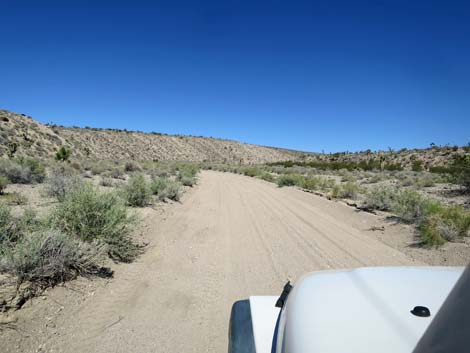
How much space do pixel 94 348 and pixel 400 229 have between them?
8365mm

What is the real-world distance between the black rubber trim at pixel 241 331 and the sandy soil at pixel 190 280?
1328 mm

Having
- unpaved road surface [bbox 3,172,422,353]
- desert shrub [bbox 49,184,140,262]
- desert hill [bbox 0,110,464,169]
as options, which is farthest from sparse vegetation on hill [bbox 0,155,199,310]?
desert hill [bbox 0,110,464,169]

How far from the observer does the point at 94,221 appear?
6062mm

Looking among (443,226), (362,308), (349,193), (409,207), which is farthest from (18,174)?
(443,226)

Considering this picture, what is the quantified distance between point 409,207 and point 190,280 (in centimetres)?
795

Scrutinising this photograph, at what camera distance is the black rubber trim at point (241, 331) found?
6.52 feet

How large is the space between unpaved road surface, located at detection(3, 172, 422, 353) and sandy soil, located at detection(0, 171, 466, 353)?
0.6 inches

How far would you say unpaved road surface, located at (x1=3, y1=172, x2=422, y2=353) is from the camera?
3631mm

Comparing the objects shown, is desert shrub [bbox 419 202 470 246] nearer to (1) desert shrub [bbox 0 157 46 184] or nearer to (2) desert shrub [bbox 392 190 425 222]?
(2) desert shrub [bbox 392 190 425 222]

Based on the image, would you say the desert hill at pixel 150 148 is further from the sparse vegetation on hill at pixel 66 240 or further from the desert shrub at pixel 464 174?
the sparse vegetation on hill at pixel 66 240

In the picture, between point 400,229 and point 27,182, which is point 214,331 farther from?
point 27,182

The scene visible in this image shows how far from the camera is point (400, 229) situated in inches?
349

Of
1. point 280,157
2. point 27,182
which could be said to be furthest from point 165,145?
point 27,182

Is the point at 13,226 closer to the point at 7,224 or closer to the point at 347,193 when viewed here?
the point at 7,224
